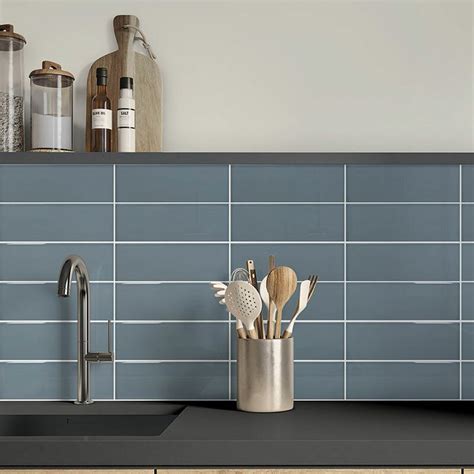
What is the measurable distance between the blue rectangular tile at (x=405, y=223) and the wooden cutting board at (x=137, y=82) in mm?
589

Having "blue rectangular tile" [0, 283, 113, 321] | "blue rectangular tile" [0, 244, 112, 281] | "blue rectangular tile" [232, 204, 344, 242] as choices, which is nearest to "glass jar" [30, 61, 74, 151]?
"blue rectangular tile" [0, 244, 112, 281]

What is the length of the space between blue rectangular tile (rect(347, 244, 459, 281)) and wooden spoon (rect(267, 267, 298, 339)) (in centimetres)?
25

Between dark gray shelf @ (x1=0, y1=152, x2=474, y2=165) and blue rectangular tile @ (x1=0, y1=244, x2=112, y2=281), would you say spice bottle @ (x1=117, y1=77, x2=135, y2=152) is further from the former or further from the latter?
blue rectangular tile @ (x1=0, y1=244, x2=112, y2=281)

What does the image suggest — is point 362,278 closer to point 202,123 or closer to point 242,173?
point 242,173

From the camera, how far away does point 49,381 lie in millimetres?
2062

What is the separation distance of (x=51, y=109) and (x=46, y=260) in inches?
16.1

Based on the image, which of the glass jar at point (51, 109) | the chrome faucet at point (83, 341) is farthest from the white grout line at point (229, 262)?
the glass jar at point (51, 109)

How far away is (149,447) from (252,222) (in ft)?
2.39

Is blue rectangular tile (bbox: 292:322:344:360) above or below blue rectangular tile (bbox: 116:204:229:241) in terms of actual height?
below

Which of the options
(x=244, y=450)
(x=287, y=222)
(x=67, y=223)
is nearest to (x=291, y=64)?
(x=287, y=222)

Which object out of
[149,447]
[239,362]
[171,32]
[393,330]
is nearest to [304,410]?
[239,362]

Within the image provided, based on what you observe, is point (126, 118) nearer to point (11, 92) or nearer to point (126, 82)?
point (126, 82)

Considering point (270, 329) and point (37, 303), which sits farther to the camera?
point (37, 303)

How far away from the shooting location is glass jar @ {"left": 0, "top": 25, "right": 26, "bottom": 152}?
2.00 metres
